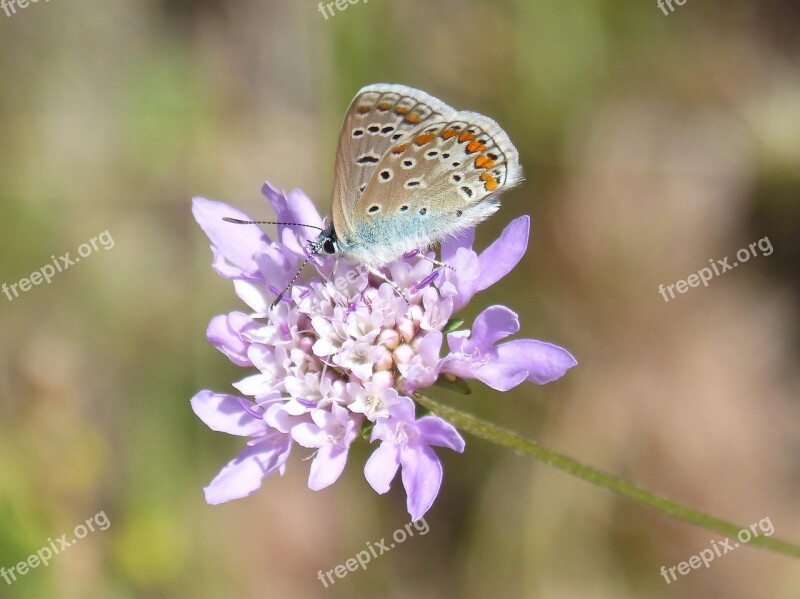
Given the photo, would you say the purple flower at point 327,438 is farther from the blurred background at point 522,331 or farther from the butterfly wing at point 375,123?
the blurred background at point 522,331

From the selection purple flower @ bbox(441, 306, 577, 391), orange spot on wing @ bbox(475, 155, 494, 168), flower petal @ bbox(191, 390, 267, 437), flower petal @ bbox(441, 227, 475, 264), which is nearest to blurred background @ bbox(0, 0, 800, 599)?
flower petal @ bbox(441, 227, 475, 264)

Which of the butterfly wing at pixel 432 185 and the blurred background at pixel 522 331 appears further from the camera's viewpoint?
the blurred background at pixel 522 331

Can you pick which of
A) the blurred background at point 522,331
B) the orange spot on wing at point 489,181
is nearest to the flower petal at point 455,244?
the orange spot on wing at point 489,181

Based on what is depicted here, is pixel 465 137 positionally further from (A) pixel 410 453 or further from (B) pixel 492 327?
(A) pixel 410 453

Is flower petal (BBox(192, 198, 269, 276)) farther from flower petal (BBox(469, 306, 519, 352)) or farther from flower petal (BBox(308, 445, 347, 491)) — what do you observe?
flower petal (BBox(469, 306, 519, 352))

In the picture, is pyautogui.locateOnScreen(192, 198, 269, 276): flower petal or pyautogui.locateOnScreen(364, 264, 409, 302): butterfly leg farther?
pyautogui.locateOnScreen(192, 198, 269, 276): flower petal

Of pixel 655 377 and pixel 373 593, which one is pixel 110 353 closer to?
pixel 373 593

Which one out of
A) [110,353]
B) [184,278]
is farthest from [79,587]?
[184,278]
